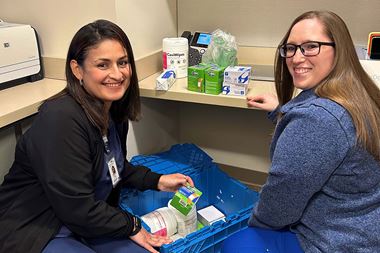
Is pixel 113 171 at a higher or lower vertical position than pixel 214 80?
lower

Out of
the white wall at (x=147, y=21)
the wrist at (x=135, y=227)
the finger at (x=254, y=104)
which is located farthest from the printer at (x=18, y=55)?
the finger at (x=254, y=104)

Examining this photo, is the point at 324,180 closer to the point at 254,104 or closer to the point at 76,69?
the point at 254,104

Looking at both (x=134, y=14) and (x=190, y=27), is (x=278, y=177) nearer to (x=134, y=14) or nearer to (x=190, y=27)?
(x=134, y=14)

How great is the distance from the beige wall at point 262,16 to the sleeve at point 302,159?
38.2 inches

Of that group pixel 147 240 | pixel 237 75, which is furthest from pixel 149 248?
pixel 237 75

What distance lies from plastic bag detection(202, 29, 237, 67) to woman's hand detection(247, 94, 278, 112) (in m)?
0.29

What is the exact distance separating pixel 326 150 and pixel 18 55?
1344 millimetres

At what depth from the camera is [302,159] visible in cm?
100

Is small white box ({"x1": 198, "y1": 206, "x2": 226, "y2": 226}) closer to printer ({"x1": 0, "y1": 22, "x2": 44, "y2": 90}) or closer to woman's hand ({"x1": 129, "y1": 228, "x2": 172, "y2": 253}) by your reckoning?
woman's hand ({"x1": 129, "y1": 228, "x2": 172, "y2": 253})

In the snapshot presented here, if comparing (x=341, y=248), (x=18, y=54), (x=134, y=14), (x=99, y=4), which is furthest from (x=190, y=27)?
(x=341, y=248)

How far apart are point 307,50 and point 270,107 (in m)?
0.43

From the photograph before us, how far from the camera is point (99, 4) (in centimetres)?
163

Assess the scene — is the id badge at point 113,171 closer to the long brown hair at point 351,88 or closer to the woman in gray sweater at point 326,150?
the woman in gray sweater at point 326,150

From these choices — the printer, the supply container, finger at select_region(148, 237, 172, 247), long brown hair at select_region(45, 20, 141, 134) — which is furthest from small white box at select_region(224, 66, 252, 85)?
the printer
